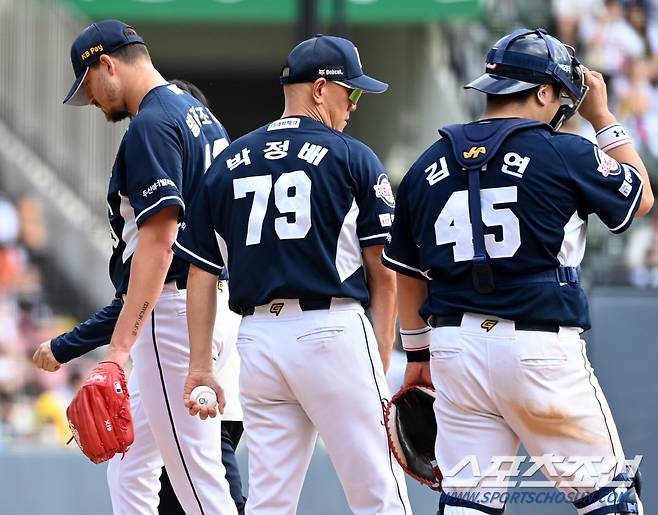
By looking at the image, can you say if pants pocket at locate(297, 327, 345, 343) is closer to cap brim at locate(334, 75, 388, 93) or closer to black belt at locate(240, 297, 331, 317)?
black belt at locate(240, 297, 331, 317)

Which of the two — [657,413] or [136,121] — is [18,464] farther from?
[657,413]

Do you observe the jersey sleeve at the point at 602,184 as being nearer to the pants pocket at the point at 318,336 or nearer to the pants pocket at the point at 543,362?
the pants pocket at the point at 543,362

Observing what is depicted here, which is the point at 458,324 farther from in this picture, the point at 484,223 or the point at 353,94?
the point at 353,94

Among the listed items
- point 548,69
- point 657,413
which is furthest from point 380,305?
point 657,413

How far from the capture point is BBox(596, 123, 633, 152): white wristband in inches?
162

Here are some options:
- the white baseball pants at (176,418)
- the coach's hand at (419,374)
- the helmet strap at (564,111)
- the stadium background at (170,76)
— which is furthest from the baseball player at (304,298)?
the stadium background at (170,76)

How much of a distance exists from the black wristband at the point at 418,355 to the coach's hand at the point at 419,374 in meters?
0.01

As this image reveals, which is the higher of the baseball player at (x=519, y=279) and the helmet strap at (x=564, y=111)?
the helmet strap at (x=564, y=111)

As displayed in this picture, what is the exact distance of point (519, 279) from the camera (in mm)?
3869

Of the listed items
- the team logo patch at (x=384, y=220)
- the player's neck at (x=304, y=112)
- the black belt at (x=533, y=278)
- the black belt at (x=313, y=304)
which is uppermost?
the player's neck at (x=304, y=112)

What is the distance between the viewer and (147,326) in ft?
15.8

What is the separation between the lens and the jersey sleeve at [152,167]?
455 centimetres

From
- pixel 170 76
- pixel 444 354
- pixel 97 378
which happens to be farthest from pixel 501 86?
pixel 170 76

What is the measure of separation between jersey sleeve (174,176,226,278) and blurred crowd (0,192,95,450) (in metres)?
4.92
